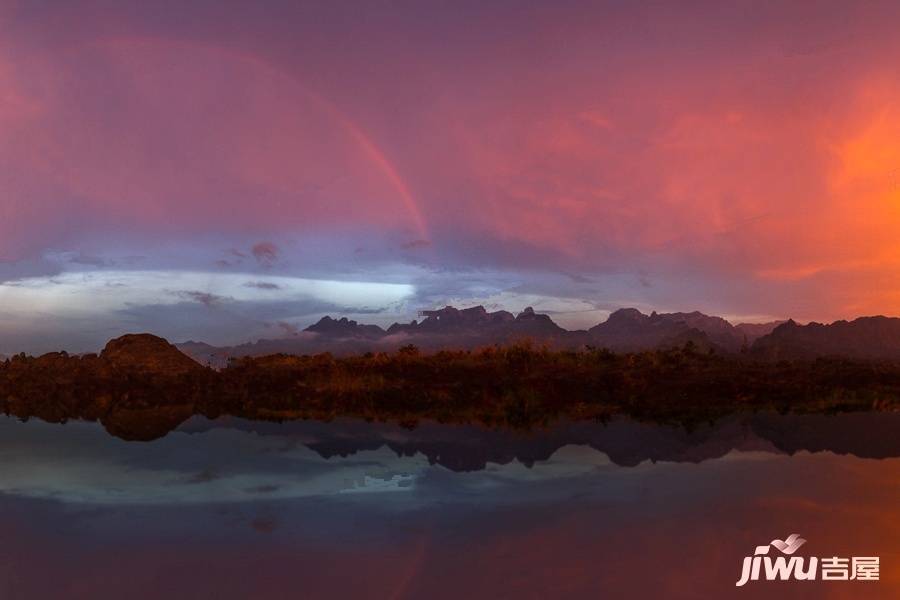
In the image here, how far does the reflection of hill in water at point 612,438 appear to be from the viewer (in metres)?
12.7

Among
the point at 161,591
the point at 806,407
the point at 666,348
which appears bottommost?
the point at 161,591

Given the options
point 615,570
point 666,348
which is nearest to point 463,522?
point 615,570

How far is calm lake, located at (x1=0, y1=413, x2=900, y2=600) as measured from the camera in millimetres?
6883

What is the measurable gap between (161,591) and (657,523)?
223 inches

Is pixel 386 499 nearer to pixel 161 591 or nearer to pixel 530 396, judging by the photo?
pixel 161 591

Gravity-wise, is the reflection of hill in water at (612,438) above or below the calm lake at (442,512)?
above

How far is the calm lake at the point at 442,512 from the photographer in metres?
6.88

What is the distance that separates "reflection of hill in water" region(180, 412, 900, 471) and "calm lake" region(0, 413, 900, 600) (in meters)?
0.09

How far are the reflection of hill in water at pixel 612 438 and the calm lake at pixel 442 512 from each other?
0.09 metres

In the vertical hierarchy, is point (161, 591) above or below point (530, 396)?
below

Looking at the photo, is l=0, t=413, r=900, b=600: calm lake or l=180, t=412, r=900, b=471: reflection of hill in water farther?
l=180, t=412, r=900, b=471: reflection of hill in water

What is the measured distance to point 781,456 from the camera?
12.5 meters

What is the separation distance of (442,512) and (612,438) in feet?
20.4

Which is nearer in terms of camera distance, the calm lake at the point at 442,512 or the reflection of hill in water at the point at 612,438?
the calm lake at the point at 442,512
